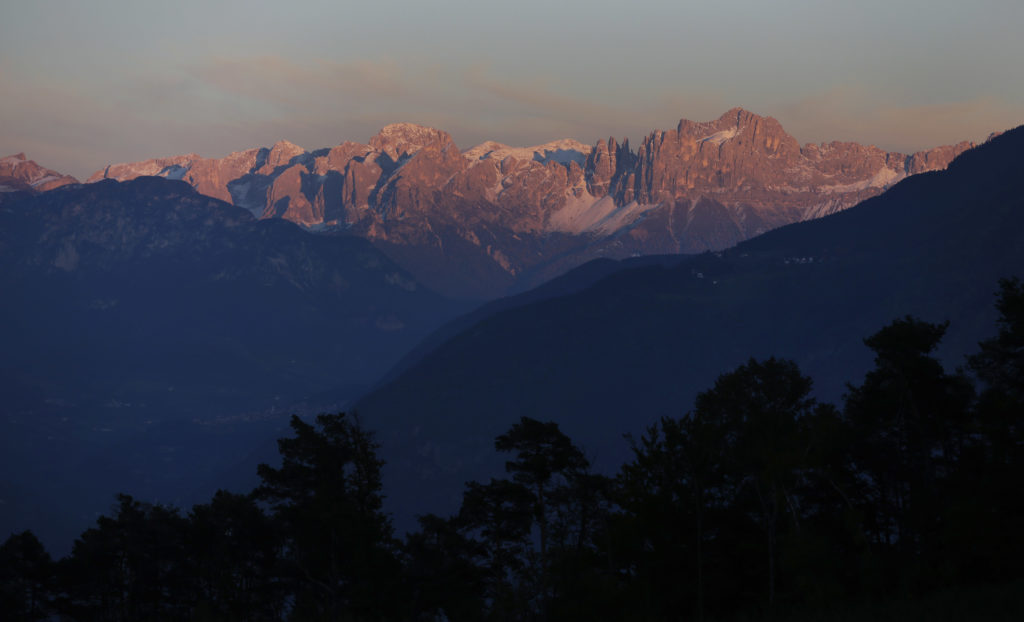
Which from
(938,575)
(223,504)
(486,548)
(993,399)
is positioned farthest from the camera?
(223,504)

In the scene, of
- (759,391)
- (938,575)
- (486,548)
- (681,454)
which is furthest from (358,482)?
(938,575)

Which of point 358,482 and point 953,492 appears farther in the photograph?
point 358,482

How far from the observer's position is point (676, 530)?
56.2m

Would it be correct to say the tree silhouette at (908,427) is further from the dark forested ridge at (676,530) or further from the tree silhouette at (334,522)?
the tree silhouette at (334,522)

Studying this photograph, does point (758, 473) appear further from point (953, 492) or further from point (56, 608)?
point (56, 608)

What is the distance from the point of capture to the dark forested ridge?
54.4m

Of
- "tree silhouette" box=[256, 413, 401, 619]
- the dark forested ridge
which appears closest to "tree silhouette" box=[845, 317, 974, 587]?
the dark forested ridge

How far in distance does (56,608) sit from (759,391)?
59.6 m

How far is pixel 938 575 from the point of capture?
179 feet

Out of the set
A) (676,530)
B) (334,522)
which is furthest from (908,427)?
(334,522)

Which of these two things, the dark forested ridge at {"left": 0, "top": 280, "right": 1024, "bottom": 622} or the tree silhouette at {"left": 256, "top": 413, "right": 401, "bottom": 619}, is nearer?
the dark forested ridge at {"left": 0, "top": 280, "right": 1024, "bottom": 622}

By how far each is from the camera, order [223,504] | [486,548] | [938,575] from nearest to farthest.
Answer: [938,575], [486,548], [223,504]

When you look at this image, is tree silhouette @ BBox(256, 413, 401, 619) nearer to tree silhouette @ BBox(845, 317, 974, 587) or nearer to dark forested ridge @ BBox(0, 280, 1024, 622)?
dark forested ridge @ BBox(0, 280, 1024, 622)

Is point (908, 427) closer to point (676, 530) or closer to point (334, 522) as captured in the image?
point (676, 530)
